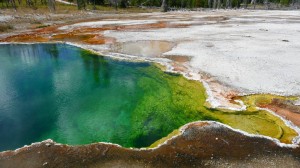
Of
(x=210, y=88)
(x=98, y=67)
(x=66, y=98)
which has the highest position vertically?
(x=98, y=67)

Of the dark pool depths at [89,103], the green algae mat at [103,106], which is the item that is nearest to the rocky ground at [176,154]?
the green algae mat at [103,106]

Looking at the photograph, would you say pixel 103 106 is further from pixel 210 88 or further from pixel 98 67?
pixel 98 67

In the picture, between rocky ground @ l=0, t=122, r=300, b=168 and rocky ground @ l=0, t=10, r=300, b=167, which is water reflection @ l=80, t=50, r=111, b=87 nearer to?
rocky ground @ l=0, t=10, r=300, b=167

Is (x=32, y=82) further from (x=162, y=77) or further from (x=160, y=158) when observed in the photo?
(x=160, y=158)

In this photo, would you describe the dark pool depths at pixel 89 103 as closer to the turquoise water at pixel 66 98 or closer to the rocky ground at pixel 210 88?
the turquoise water at pixel 66 98

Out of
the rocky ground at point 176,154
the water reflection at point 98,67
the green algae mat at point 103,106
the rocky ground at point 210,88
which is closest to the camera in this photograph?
the rocky ground at point 176,154

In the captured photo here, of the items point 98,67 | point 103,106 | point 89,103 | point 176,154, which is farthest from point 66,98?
point 176,154

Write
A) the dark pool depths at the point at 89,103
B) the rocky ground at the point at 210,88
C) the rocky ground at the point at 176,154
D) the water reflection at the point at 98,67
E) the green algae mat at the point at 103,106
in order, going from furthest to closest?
the water reflection at the point at 98,67, the dark pool depths at the point at 89,103, the green algae mat at the point at 103,106, the rocky ground at the point at 210,88, the rocky ground at the point at 176,154

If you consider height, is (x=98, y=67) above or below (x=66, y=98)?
above
